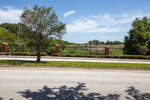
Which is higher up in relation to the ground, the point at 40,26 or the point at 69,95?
the point at 40,26

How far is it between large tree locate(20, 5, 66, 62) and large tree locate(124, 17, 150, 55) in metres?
17.9

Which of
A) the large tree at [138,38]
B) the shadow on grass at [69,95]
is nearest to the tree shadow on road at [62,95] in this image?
the shadow on grass at [69,95]

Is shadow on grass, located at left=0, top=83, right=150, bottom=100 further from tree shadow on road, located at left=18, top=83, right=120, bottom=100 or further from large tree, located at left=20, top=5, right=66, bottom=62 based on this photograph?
large tree, located at left=20, top=5, right=66, bottom=62

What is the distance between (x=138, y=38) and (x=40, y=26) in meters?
22.6

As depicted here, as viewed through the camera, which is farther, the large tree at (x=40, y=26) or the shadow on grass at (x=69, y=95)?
the large tree at (x=40, y=26)

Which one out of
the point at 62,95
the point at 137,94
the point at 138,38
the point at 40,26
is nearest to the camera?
the point at 62,95

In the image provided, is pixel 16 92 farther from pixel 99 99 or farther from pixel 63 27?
pixel 63 27

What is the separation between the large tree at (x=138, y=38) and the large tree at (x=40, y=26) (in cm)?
1793

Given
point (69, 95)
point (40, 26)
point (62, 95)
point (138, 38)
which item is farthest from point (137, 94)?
point (138, 38)

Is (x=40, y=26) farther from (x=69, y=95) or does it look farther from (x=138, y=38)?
(x=138, y=38)

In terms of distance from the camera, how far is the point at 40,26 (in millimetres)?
10930

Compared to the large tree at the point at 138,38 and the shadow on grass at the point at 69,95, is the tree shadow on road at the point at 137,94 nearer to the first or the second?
the shadow on grass at the point at 69,95

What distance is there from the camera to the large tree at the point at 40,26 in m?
10.9

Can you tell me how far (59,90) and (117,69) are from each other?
613cm
